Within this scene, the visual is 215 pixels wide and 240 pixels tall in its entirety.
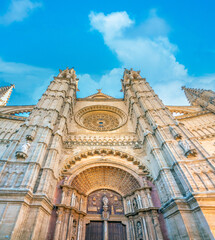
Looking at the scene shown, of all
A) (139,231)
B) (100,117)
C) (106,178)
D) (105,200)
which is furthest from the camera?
(100,117)

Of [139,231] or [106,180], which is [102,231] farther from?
[106,180]

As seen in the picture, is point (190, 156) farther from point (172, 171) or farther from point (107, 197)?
point (107, 197)

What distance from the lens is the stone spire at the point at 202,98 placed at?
17777 millimetres

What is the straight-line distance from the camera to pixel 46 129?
34.0 feet

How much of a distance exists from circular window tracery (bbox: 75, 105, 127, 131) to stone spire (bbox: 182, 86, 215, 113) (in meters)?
10.4

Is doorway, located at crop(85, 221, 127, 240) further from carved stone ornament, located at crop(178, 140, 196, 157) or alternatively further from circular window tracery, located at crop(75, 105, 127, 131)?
circular window tracery, located at crop(75, 105, 127, 131)

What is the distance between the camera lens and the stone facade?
6281 millimetres

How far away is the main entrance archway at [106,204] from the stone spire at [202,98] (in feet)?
43.6

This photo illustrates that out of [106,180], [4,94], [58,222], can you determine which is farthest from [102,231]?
[4,94]

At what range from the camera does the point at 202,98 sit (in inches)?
816

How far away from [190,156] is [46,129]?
9459 mm

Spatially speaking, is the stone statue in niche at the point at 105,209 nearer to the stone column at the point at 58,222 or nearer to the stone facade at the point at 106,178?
the stone facade at the point at 106,178

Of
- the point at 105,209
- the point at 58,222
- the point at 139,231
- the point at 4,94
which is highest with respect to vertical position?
the point at 4,94

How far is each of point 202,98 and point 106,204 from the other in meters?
19.6
